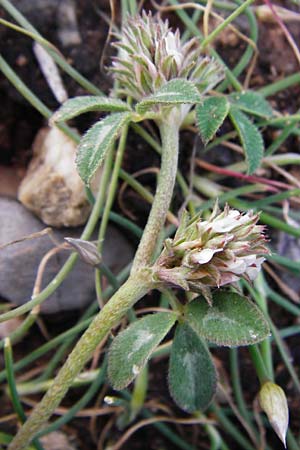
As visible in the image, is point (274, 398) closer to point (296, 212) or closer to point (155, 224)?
point (155, 224)

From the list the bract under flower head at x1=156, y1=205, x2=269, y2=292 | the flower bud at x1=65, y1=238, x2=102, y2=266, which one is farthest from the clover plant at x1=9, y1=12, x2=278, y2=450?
the flower bud at x1=65, y1=238, x2=102, y2=266

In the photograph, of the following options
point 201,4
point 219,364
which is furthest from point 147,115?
point 219,364

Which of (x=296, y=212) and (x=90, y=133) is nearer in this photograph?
(x=90, y=133)

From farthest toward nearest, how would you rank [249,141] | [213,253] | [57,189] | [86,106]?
[57,189], [249,141], [86,106], [213,253]

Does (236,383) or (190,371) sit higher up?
(190,371)

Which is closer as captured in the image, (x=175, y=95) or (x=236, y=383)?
(x=175, y=95)

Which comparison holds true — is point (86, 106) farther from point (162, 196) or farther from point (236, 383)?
point (236, 383)

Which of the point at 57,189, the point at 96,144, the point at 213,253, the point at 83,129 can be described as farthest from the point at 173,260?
the point at 83,129
